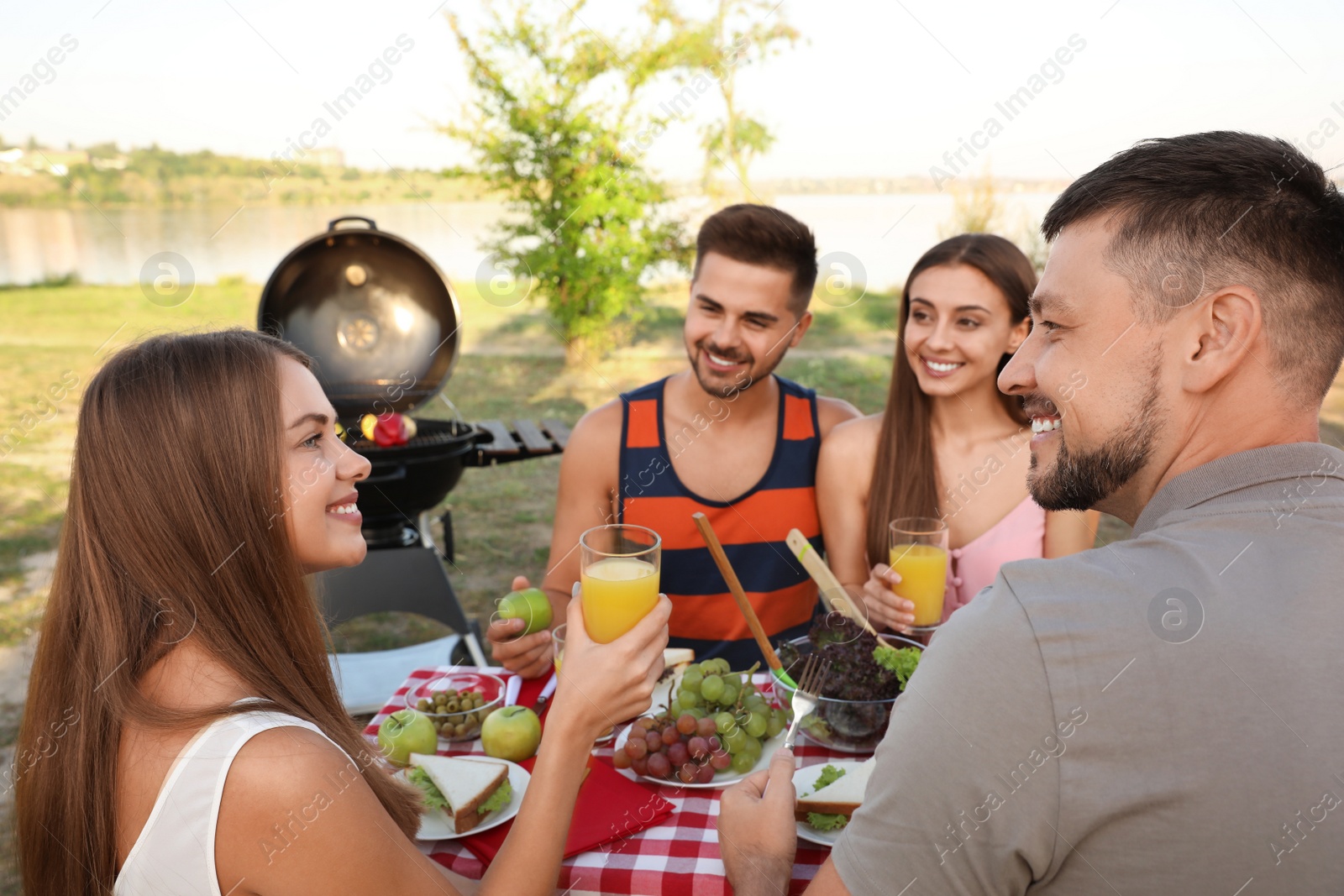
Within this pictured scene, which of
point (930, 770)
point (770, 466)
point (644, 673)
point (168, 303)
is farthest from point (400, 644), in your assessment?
point (168, 303)

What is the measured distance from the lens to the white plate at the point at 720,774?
184 cm

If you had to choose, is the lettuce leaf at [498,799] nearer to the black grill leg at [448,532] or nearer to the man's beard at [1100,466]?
the man's beard at [1100,466]

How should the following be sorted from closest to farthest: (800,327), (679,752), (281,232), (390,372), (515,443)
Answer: (679,752)
(800,327)
(515,443)
(390,372)
(281,232)

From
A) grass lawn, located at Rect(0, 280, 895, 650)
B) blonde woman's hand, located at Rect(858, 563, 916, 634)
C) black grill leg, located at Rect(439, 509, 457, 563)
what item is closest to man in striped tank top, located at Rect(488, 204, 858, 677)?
blonde woman's hand, located at Rect(858, 563, 916, 634)

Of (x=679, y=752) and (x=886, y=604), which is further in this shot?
(x=886, y=604)

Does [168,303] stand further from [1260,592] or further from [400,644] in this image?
[1260,592]

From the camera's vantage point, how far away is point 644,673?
1698mm

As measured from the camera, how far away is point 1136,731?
44.1 inches

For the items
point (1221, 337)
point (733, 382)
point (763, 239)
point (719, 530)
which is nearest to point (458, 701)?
point (719, 530)

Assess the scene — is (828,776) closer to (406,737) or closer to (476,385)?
(406,737)

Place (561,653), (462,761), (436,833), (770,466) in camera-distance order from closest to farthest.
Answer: (436,833) → (462,761) → (561,653) → (770,466)

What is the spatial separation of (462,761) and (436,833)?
6.4 inches

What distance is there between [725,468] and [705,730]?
1.60m

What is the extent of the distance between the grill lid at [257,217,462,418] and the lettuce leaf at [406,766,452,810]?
2.82m
